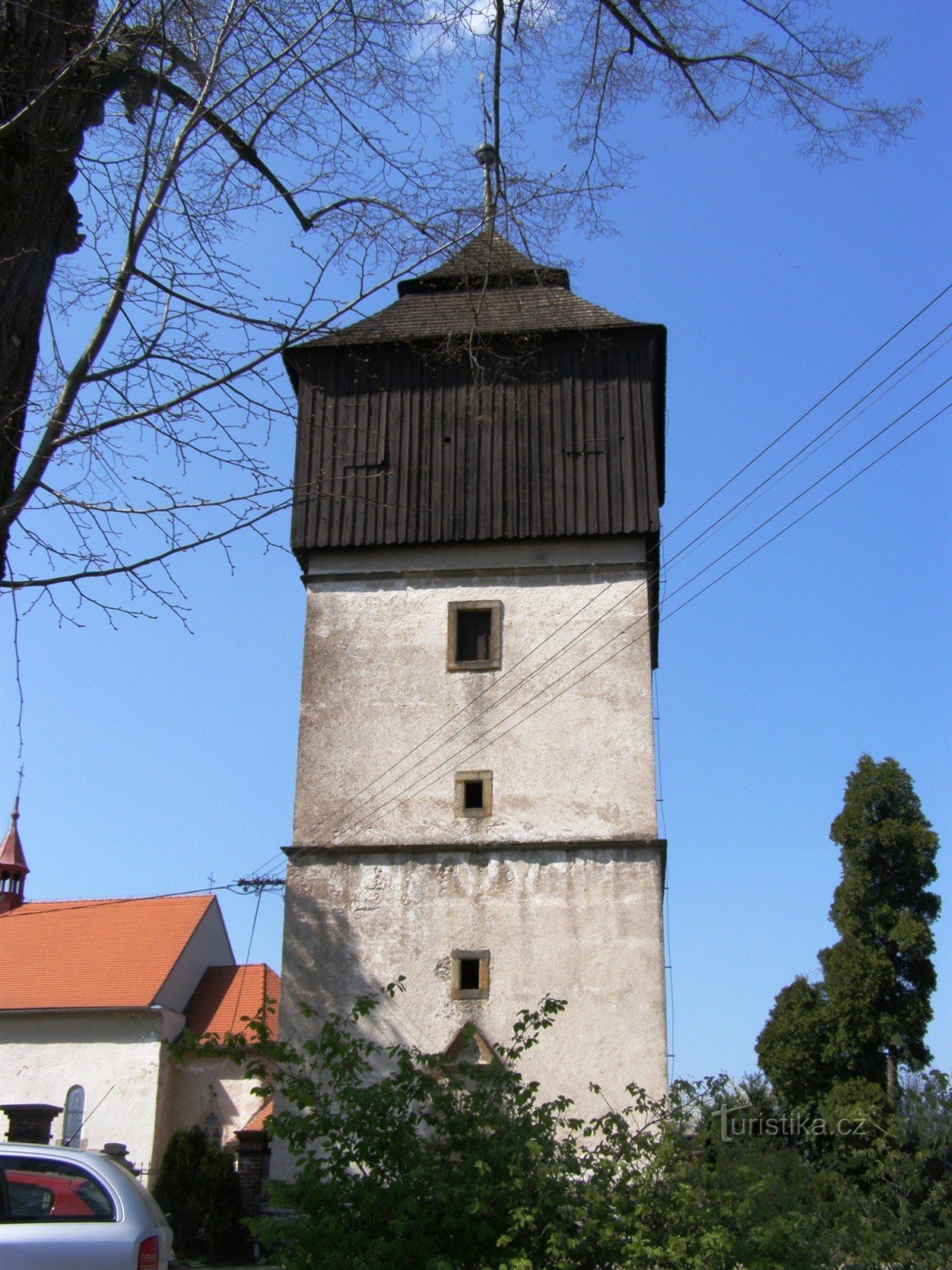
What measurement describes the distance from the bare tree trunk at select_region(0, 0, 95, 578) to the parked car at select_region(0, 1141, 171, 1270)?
3.86m

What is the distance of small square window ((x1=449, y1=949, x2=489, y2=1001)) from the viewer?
569 inches

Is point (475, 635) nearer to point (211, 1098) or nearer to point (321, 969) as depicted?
point (321, 969)

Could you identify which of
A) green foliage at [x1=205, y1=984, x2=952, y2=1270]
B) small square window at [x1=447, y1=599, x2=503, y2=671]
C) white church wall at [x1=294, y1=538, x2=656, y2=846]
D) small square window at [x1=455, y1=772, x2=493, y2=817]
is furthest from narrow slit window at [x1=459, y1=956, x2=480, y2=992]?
green foliage at [x1=205, y1=984, x2=952, y2=1270]

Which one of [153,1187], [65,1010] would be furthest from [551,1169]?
[65,1010]

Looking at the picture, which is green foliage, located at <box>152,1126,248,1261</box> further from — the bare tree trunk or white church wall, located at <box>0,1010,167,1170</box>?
the bare tree trunk

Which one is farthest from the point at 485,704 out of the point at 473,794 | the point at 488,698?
the point at 473,794

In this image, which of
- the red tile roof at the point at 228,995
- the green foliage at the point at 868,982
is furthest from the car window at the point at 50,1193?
the green foliage at the point at 868,982

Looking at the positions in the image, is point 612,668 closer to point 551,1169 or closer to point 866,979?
point 551,1169

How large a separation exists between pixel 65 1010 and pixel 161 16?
23.5 m

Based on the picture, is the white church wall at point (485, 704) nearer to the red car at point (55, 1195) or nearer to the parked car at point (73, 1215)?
the parked car at point (73, 1215)

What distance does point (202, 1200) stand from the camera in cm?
1739

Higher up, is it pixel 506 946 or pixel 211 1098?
pixel 506 946

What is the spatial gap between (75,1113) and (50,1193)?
64.6 feet

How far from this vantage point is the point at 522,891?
1483cm
